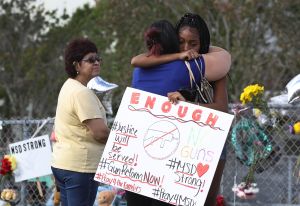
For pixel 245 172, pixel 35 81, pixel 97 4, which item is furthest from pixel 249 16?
pixel 245 172

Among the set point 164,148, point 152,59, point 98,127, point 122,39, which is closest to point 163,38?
point 152,59

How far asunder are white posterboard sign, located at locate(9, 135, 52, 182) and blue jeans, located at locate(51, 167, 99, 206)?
93.9 inches

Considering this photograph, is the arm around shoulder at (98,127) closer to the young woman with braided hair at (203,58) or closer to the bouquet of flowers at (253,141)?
the young woman with braided hair at (203,58)

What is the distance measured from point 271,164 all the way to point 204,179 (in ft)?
9.98

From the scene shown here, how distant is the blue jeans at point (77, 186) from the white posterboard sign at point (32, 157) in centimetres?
238

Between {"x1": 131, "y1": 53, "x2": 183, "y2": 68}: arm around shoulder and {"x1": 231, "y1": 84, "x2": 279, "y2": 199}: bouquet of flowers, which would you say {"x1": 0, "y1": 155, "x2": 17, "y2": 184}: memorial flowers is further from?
{"x1": 131, "y1": 53, "x2": 183, "y2": 68}: arm around shoulder

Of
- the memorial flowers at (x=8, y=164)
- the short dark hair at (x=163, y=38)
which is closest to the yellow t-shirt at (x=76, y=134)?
the short dark hair at (x=163, y=38)

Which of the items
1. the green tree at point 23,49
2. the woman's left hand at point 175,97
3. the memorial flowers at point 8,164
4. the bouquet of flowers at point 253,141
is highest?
the woman's left hand at point 175,97

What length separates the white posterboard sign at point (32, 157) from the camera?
7.28 m

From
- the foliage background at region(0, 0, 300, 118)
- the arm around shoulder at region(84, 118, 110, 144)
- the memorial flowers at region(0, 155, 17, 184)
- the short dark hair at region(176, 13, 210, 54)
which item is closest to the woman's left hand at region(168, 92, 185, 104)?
the short dark hair at region(176, 13, 210, 54)

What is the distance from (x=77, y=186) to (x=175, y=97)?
3.49ft

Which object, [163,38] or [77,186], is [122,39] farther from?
[163,38]

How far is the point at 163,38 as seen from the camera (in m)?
4.20

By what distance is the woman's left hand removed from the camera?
4.14 metres
